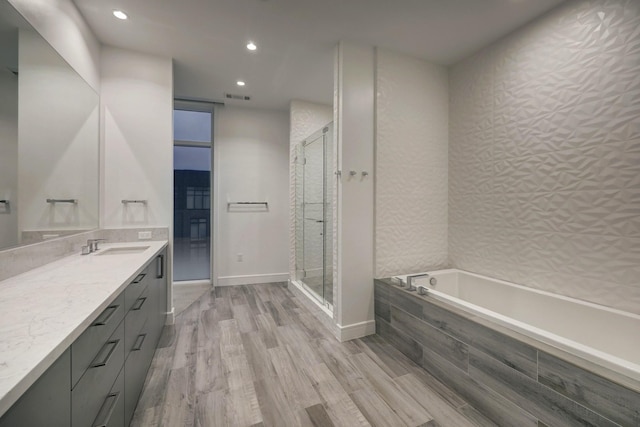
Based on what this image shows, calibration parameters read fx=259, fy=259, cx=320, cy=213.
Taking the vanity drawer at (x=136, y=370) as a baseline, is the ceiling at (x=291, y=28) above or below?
above

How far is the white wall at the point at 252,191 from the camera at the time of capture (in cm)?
389

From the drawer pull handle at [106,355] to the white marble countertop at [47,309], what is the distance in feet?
0.57

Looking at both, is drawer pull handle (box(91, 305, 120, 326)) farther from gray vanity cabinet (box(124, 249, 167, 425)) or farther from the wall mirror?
the wall mirror

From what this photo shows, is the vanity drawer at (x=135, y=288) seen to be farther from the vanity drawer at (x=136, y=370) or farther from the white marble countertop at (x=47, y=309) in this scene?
the vanity drawer at (x=136, y=370)

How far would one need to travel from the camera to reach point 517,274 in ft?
7.25

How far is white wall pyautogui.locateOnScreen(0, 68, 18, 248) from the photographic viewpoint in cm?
125

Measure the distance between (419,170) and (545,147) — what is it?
985mm

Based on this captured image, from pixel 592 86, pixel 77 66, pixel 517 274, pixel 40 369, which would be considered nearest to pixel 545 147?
pixel 592 86

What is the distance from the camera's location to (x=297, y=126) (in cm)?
373

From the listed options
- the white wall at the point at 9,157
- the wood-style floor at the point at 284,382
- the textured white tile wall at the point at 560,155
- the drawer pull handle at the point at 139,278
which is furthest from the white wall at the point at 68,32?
the textured white tile wall at the point at 560,155

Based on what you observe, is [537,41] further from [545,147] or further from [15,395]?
[15,395]

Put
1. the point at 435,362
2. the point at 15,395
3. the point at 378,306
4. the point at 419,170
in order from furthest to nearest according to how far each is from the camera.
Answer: the point at 419,170 < the point at 378,306 < the point at 435,362 < the point at 15,395

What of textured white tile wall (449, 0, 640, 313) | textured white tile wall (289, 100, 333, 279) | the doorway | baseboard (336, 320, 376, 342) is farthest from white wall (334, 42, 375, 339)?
the doorway

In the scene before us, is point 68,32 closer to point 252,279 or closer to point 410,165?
point 410,165
